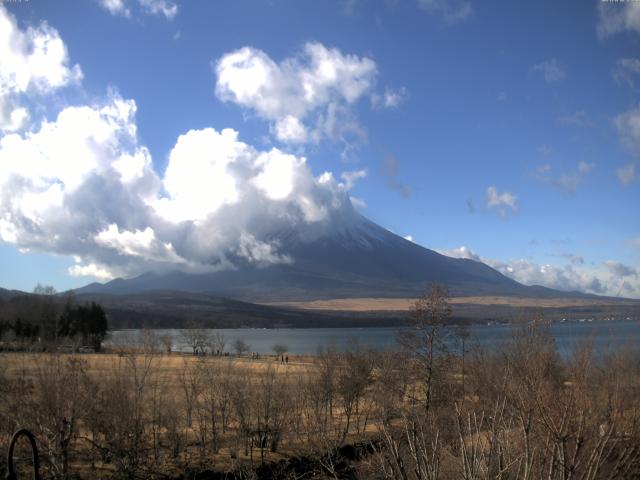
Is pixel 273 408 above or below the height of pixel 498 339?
above

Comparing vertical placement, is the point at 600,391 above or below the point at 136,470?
above

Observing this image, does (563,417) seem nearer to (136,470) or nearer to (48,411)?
(48,411)

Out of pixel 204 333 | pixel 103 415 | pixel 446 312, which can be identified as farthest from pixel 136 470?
pixel 204 333

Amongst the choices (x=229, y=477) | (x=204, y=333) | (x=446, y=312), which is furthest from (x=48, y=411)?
(x=204, y=333)

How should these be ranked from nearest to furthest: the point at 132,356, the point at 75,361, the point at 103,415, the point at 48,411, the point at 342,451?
the point at 48,411, the point at 75,361, the point at 103,415, the point at 132,356, the point at 342,451

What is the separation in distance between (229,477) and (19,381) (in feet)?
32.5

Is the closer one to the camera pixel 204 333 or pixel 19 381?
pixel 19 381

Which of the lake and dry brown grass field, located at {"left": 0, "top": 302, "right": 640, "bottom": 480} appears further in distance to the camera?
the lake

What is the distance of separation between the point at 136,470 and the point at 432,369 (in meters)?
15.5

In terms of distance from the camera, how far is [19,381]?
58.8 ft

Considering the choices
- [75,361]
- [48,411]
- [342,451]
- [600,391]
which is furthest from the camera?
[342,451]

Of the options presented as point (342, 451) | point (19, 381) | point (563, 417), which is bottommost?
point (342, 451)

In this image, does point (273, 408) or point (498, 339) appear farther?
point (498, 339)

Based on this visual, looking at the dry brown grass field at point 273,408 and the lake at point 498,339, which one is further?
the lake at point 498,339
